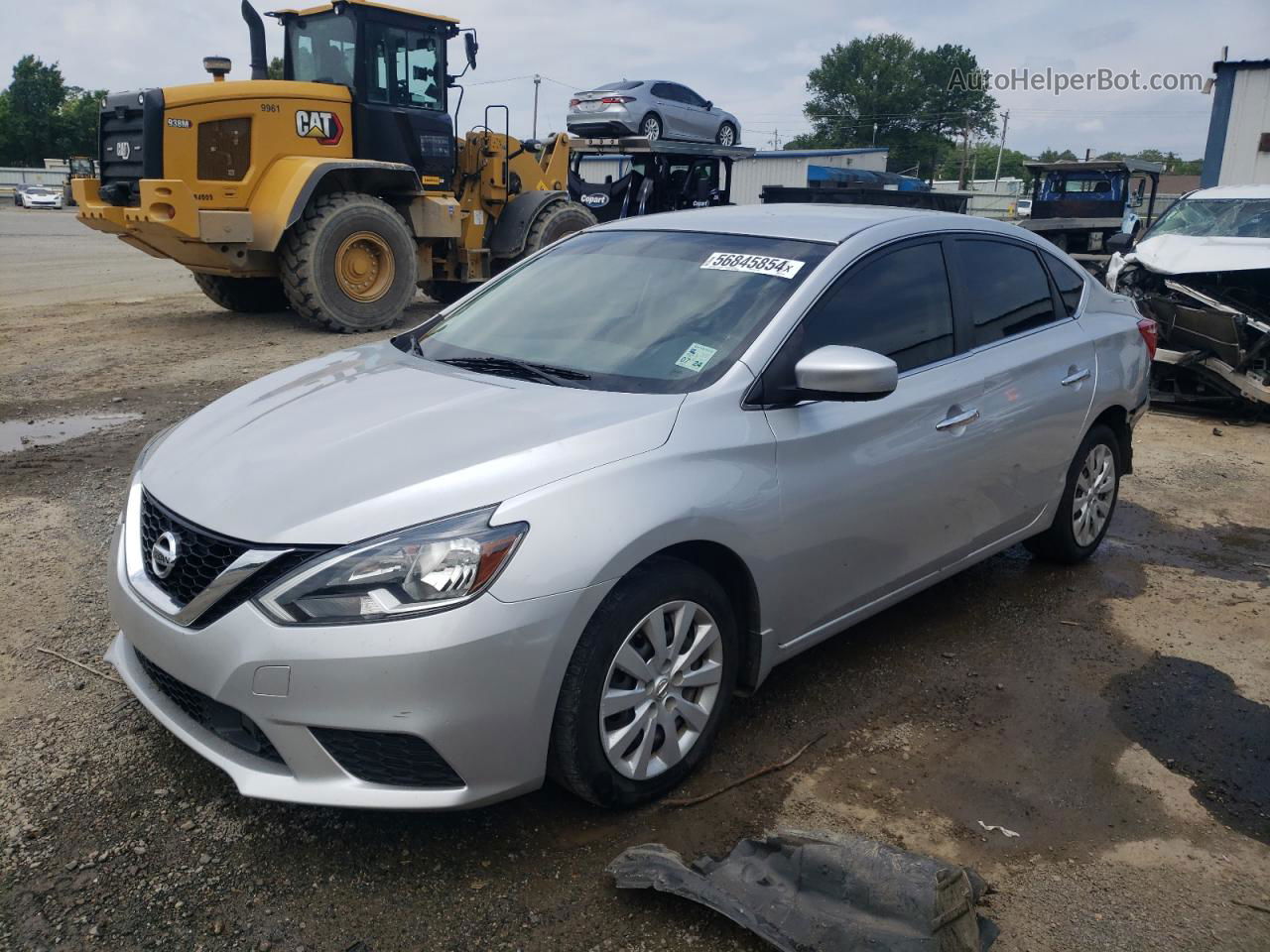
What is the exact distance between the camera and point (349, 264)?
11445 mm

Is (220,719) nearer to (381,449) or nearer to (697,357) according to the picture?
(381,449)

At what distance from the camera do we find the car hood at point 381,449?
2.58 meters

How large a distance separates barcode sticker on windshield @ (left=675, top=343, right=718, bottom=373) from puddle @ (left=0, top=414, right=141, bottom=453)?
5.15 m

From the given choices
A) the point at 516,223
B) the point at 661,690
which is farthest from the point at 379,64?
the point at 661,690

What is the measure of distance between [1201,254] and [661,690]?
796 centimetres

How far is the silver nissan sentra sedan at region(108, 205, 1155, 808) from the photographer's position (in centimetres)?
248

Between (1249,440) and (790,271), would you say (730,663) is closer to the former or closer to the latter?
(790,271)

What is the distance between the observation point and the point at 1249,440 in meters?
7.89

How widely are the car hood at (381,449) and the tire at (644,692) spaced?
380 mm

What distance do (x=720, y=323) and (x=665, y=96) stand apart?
18380 mm

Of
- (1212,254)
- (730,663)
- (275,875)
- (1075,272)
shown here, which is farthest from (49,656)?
(1212,254)

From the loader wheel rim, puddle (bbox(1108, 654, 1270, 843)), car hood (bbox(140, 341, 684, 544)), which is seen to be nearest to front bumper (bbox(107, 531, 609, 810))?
car hood (bbox(140, 341, 684, 544))

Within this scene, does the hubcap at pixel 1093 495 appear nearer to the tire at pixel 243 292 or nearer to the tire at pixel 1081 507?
the tire at pixel 1081 507

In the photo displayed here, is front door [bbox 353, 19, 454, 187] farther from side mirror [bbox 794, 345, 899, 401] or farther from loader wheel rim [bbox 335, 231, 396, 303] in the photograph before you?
side mirror [bbox 794, 345, 899, 401]
